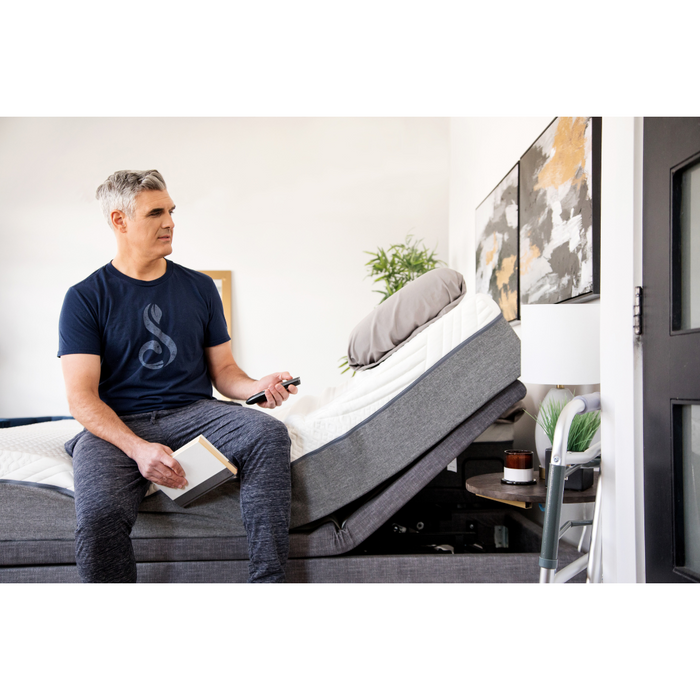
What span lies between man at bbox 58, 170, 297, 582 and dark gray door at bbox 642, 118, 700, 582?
811mm

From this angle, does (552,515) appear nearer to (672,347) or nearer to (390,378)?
(672,347)

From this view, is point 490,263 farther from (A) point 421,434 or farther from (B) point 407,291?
(A) point 421,434

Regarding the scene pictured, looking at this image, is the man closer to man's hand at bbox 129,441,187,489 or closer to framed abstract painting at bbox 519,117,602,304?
man's hand at bbox 129,441,187,489

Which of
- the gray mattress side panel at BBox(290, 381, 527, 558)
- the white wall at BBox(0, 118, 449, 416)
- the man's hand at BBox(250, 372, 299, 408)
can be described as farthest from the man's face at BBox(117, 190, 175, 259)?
the white wall at BBox(0, 118, 449, 416)

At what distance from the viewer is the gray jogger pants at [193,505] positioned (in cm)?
123

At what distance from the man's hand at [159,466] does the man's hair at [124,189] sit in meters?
0.66

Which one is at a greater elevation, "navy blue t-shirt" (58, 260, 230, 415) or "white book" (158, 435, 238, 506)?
"navy blue t-shirt" (58, 260, 230, 415)

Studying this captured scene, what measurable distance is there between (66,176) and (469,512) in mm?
4092

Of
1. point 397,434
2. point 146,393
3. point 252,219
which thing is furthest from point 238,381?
point 252,219

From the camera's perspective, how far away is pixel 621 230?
1.24 meters

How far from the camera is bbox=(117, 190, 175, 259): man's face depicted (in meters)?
1.56
